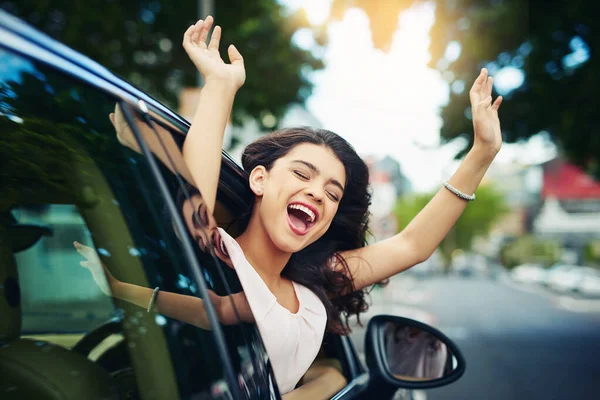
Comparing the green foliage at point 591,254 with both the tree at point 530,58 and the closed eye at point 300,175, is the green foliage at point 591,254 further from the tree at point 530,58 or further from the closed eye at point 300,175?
the closed eye at point 300,175

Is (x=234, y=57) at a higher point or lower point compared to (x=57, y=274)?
higher

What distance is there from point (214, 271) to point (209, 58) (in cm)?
59

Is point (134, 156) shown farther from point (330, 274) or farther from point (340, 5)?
point (340, 5)

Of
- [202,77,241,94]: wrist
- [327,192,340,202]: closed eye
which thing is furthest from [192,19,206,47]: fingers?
[327,192,340,202]: closed eye

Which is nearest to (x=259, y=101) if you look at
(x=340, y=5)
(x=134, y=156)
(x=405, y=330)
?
(x=340, y=5)

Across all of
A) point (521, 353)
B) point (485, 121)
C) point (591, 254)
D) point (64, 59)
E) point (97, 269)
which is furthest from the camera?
point (591, 254)

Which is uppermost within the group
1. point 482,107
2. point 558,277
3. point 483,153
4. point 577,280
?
point 558,277

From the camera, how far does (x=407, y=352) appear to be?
2244mm

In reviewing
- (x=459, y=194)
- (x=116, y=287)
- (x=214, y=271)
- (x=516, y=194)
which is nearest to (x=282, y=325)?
(x=214, y=271)

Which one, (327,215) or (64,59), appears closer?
(64,59)

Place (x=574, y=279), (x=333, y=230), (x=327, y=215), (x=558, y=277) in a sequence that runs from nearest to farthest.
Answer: (x=327, y=215), (x=333, y=230), (x=574, y=279), (x=558, y=277)

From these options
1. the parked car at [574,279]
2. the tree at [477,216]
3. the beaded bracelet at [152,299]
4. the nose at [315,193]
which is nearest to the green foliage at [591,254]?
the parked car at [574,279]

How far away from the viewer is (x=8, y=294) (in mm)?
1461

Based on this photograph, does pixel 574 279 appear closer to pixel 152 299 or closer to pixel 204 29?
pixel 204 29
